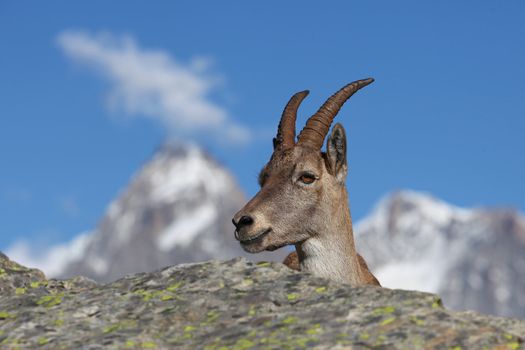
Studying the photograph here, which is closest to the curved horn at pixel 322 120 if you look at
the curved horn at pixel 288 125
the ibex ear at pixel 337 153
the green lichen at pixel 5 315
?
the curved horn at pixel 288 125

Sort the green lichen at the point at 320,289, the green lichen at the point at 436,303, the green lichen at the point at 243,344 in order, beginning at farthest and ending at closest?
the green lichen at the point at 320,289, the green lichen at the point at 436,303, the green lichen at the point at 243,344

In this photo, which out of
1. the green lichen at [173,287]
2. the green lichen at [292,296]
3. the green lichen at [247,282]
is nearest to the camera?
the green lichen at [292,296]

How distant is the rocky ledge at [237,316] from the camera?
10.7 metres

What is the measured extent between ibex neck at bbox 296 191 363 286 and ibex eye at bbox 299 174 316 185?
749mm

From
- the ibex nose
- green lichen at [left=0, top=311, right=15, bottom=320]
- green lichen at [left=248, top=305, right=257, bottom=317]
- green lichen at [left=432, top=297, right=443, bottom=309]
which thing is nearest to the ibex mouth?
the ibex nose

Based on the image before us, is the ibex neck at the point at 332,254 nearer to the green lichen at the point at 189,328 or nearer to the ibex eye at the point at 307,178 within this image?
the ibex eye at the point at 307,178

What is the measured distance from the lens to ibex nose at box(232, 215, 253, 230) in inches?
661

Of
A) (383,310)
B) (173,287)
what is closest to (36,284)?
(173,287)

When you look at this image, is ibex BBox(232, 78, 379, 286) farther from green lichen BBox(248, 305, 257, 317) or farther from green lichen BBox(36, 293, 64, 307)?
green lichen BBox(248, 305, 257, 317)

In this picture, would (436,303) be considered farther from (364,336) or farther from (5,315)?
(5,315)

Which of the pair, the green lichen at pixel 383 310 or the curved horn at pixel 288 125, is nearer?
the green lichen at pixel 383 310

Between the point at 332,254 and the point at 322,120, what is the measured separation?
305 cm

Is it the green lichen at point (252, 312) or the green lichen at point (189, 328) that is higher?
the green lichen at point (252, 312)

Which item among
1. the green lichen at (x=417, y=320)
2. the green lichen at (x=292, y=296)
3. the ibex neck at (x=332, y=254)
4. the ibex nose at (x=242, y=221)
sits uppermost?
the ibex nose at (x=242, y=221)
